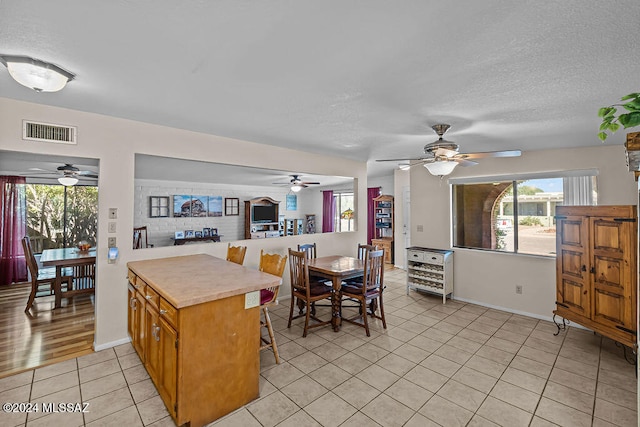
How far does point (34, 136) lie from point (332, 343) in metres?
3.38

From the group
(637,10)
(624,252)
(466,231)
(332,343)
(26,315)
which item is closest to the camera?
(637,10)

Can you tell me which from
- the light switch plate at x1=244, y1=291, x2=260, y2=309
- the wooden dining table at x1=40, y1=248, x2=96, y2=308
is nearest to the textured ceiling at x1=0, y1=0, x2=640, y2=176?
the light switch plate at x1=244, y1=291, x2=260, y2=309

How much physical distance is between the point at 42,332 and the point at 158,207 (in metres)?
3.37

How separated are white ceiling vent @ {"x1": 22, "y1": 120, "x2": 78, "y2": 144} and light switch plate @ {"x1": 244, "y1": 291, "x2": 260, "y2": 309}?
2238mm

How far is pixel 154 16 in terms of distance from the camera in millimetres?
1316

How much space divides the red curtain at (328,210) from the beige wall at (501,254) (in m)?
3.78

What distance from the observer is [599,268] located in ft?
9.39

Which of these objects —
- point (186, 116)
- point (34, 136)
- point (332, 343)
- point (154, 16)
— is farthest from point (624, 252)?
point (34, 136)

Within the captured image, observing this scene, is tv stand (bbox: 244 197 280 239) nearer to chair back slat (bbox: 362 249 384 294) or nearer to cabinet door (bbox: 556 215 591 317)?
chair back slat (bbox: 362 249 384 294)

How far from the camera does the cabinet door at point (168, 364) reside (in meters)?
1.79

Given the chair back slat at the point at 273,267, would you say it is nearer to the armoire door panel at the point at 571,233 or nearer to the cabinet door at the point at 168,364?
the cabinet door at the point at 168,364

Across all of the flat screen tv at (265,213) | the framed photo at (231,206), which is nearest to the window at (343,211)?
the flat screen tv at (265,213)

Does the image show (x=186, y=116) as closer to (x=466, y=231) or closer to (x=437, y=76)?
(x=437, y=76)

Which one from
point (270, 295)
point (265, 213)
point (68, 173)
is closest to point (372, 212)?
point (265, 213)
